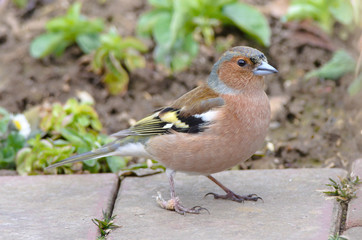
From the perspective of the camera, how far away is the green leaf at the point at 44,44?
6031 millimetres

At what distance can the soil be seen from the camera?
4.96m

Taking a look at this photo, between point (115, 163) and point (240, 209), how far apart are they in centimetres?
129

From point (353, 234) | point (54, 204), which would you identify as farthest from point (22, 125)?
point (353, 234)

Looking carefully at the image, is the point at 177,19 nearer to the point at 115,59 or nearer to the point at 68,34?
the point at 115,59

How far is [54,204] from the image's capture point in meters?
4.06

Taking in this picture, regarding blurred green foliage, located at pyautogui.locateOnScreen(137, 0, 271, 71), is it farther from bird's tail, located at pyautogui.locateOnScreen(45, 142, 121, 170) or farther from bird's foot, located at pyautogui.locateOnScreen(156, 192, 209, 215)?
bird's foot, located at pyautogui.locateOnScreen(156, 192, 209, 215)

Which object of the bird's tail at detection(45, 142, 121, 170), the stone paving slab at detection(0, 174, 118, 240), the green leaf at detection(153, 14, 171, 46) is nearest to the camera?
the stone paving slab at detection(0, 174, 118, 240)

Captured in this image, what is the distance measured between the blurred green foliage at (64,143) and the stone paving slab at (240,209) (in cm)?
47

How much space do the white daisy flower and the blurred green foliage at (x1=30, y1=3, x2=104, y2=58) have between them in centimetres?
108

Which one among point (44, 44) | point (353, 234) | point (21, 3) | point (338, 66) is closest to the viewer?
point (353, 234)

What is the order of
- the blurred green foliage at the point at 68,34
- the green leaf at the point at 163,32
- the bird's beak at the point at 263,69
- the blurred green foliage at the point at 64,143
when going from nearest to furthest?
the bird's beak at the point at 263,69 < the blurred green foliage at the point at 64,143 < the green leaf at the point at 163,32 < the blurred green foliage at the point at 68,34

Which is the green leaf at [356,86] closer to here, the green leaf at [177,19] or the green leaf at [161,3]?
the green leaf at [177,19]

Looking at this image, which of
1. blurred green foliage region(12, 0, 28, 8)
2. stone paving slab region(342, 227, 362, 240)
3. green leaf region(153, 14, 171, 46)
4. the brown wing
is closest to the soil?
blurred green foliage region(12, 0, 28, 8)

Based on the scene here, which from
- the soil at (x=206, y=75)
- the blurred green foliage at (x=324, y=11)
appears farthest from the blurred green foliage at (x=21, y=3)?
the blurred green foliage at (x=324, y=11)
